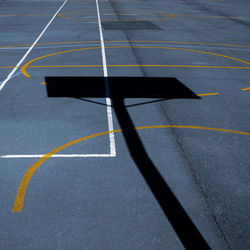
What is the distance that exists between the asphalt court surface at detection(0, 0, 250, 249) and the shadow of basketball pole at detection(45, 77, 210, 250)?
76 mm

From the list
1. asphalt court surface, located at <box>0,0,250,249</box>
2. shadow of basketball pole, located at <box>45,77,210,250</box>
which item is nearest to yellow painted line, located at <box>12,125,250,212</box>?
asphalt court surface, located at <box>0,0,250,249</box>

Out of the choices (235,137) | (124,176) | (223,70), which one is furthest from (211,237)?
(223,70)

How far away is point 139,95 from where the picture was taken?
15023 mm

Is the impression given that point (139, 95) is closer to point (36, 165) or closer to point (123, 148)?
point (123, 148)

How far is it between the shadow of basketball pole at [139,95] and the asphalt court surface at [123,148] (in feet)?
0.25

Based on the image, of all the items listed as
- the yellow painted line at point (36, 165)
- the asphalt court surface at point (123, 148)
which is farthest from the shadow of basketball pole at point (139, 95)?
the yellow painted line at point (36, 165)

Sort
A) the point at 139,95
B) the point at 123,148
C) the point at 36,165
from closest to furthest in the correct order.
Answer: the point at 36,165, the point at 123,148, the point at 139,95

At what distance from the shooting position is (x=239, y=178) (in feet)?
30.3

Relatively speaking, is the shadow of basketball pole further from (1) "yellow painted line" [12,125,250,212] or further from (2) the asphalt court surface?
(1) "yellow painted line" [12,125,250,212]

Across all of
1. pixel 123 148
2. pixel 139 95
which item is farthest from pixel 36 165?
pixel 139 95

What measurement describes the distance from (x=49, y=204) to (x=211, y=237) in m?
3.77

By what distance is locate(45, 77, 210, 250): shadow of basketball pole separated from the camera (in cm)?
785

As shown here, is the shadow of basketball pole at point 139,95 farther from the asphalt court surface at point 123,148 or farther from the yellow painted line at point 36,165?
the yellow painted line at point 36,165

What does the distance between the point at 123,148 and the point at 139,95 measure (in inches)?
194
